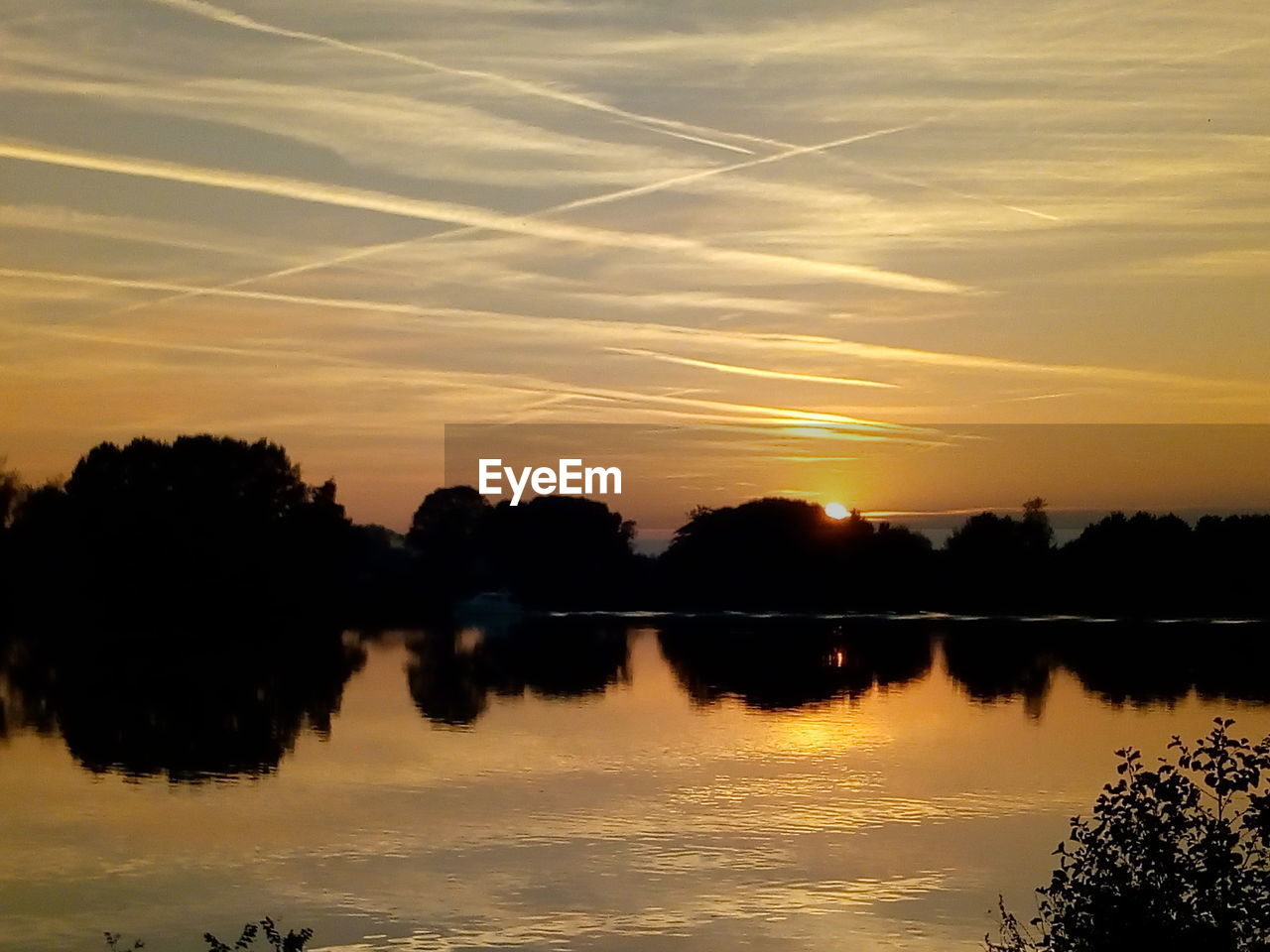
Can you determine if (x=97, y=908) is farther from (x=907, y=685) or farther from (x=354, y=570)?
(x=354, y=570)

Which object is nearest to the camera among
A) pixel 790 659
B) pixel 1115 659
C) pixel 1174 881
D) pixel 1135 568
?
pixel 1174 881

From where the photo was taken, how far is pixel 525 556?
11775cm

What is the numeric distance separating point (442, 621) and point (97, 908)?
3521 inches

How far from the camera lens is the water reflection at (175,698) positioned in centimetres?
3369

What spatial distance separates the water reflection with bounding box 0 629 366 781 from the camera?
111 feet

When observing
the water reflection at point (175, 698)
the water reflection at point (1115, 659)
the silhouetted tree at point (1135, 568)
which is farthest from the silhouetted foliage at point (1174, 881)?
the silhouetted tree at point (1135, 568)

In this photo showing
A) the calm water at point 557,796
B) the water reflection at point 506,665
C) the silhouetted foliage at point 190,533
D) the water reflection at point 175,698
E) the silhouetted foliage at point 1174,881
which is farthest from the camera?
the silhouetted foliage at point 190,533

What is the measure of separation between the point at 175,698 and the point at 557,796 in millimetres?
21545

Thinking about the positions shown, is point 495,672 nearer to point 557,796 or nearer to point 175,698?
point 175,698

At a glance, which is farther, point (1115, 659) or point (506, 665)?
point (1115, 659)

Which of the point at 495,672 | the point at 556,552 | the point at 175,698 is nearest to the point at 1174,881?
the point at 175,698

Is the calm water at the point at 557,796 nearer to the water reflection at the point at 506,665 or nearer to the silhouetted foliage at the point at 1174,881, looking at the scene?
the water reflection at the point at 506,665

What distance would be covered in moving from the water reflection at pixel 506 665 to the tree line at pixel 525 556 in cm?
1079

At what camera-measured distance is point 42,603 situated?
3509 inches
